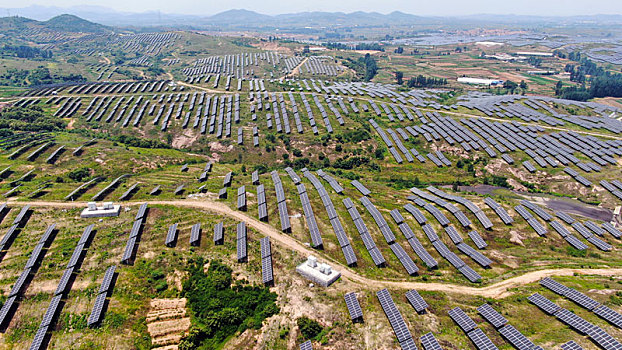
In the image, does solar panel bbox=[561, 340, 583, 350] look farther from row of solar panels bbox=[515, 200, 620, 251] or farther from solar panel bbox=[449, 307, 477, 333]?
row of solar panels bbox=[515, 200, 620, 251]

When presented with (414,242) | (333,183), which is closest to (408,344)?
(414,242)

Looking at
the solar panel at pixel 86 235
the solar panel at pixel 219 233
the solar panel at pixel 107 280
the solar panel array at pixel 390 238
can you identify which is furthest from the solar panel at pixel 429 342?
the solar panel at pixel 86 235

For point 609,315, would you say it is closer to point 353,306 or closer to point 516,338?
point 516,338

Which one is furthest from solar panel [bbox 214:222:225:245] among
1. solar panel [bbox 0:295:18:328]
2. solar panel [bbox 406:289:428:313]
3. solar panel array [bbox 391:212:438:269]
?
solar panel array [bbox 391:212:438:269]

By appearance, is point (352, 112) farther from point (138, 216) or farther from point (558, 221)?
point (138, 216)

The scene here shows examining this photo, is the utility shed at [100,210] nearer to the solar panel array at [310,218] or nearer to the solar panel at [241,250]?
the solar panel at [241,250]

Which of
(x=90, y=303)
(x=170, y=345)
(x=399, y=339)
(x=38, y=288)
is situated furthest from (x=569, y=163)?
(x=38, y=288)

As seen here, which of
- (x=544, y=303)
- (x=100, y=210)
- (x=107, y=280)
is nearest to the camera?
(x=544, y=303)
